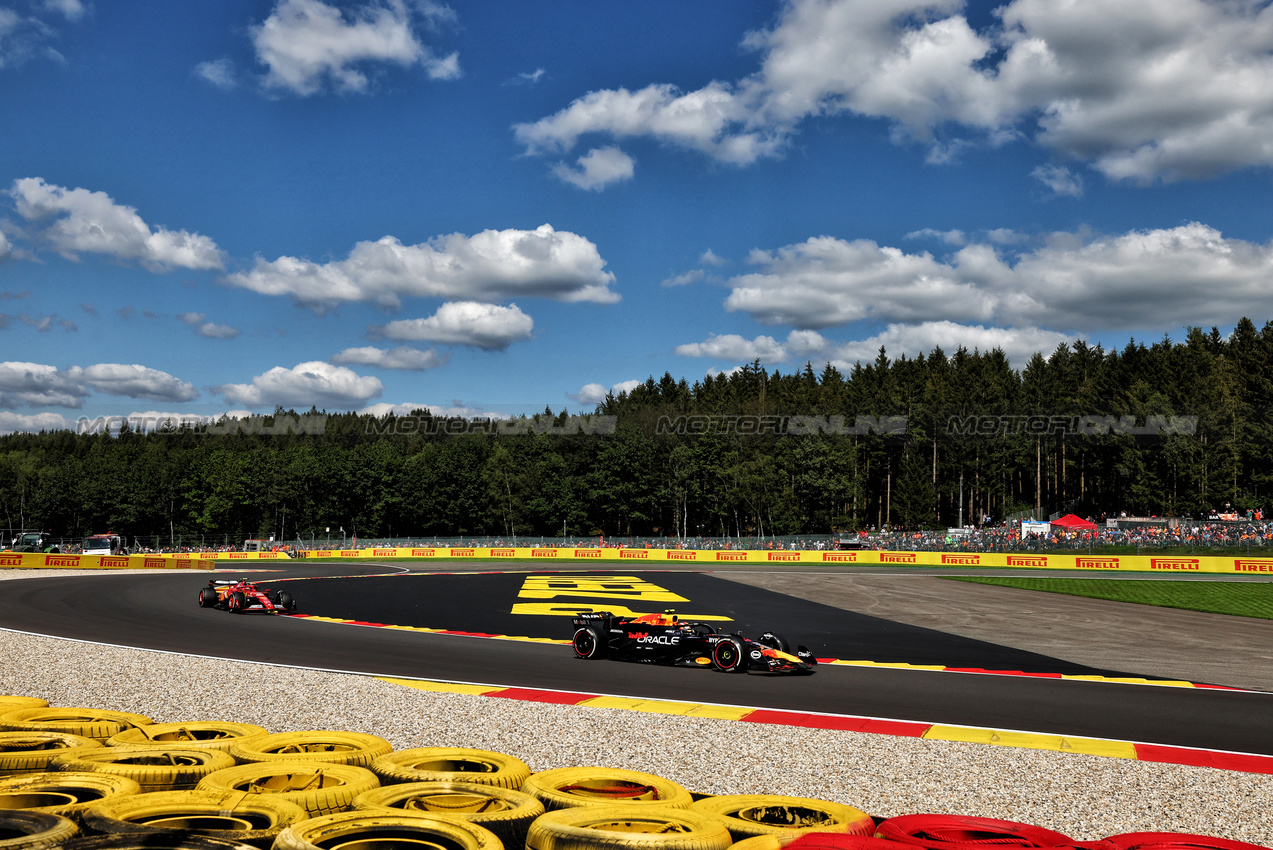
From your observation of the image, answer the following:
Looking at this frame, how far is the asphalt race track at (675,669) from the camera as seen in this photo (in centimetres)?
1088

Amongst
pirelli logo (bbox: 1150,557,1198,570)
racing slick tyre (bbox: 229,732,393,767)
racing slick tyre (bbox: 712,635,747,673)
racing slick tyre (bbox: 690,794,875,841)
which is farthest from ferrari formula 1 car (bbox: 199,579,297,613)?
pirelli logo (bbox: 1150,557,1198,570)

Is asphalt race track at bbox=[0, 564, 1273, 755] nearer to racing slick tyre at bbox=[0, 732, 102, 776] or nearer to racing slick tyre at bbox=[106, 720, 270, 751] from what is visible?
racing slick tyre at bbox=[106, 720, 270, 751]

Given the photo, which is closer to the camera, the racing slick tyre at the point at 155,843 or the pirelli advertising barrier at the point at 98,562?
the racing slick tyre at the point at 155,843

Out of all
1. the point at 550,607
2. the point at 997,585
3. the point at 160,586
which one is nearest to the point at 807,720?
the point at 550,607

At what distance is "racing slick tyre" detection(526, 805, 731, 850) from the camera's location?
4.21m

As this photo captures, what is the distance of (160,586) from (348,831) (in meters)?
34.6

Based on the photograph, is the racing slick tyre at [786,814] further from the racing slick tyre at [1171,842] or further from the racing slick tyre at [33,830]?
the racing slick tyre at [33,830]

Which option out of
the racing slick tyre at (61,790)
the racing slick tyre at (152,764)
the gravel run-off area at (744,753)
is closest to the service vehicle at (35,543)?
the gravel run-off area at (744,753)

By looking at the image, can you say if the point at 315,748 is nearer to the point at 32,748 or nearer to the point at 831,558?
the point at 32,748

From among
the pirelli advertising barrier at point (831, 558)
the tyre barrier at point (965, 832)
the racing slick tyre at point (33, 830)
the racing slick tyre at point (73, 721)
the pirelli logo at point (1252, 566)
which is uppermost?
the racing slick tyre at point (33, 830)

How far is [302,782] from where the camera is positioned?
5.79 m

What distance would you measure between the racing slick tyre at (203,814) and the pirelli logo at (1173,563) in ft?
177

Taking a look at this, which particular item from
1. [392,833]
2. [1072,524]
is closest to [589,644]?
[392,833]

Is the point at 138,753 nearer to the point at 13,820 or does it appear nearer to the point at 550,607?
the point at 13,820
